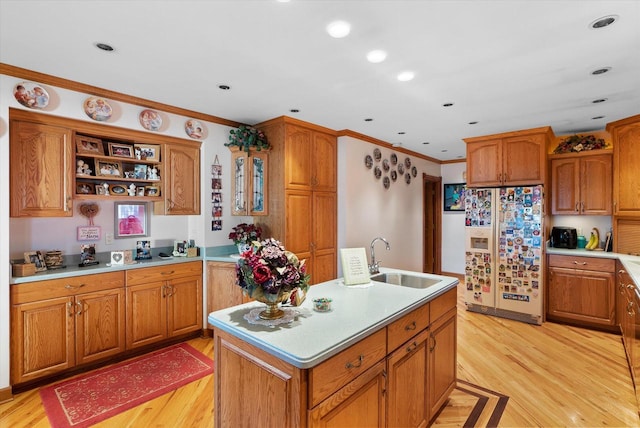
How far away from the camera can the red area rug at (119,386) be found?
2336mm

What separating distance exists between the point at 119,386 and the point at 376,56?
3.25 metres

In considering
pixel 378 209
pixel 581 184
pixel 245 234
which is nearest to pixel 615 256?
pixel 581 184

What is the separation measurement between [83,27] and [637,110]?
5.02 m

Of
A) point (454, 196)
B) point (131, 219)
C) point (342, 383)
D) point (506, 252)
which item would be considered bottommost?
point (342, 383)

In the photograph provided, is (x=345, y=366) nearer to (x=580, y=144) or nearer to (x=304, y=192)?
(x=304, y=192)

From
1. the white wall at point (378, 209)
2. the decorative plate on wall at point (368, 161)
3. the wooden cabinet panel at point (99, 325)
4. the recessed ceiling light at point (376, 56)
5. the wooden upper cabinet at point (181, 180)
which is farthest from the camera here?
the decorative plate on wall at point (368, 161)

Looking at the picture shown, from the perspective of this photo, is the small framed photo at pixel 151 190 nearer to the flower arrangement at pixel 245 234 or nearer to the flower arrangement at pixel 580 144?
the flower arrangement at pixel 245 234

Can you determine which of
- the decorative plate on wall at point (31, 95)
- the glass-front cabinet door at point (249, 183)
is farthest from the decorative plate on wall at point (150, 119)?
the glass-front cabinet door at point (249, 183)

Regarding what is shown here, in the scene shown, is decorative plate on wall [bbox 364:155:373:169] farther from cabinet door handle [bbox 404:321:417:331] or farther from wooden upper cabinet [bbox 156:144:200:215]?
cabinet door handle [bbox 404:321:417:331]

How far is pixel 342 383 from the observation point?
4.59 feet

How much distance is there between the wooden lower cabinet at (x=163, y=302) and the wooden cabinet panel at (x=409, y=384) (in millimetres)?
2598

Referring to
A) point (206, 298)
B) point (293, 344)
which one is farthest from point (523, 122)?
point (206, 298)

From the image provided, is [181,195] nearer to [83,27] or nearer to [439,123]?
[83,27]

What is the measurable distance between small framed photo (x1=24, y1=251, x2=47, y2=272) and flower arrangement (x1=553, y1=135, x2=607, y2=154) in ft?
19.6
